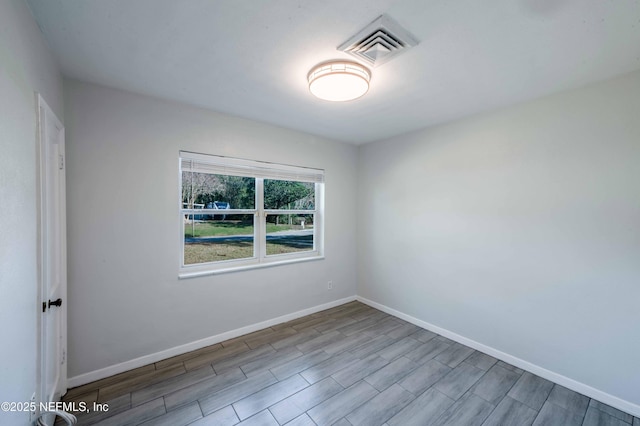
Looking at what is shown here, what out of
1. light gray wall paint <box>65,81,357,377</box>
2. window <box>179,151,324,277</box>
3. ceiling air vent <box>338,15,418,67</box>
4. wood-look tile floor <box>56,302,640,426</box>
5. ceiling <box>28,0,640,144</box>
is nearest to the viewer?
ceiling <box>28,0,640,144</box>

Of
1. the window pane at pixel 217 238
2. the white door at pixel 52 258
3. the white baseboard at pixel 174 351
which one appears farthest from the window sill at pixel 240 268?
the white door at pixel 52 258

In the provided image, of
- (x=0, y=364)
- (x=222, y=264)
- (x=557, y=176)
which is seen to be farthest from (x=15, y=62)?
(x=557, y=176)

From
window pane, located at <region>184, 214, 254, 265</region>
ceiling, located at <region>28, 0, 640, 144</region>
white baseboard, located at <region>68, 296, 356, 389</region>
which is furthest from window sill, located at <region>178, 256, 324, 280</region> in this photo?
ceiling, located at <region>28, 0, 640, 144</region>

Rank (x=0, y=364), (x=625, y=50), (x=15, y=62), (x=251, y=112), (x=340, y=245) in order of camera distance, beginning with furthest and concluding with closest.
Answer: (x=340, y=245) → (x=251, y=112) → (x=625, y=50) → (x=15, y=62) → (x=0, y=364)

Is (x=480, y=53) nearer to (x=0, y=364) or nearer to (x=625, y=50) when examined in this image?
(x=625, y=50)

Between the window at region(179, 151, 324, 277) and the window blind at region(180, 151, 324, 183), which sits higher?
the window blind at region(180, 151, 324, 183)

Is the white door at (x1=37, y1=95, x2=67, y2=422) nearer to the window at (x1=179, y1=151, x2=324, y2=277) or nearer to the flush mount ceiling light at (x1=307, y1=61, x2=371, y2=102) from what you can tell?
the window at (x1=179, y1=151, x2=324, y2=277)

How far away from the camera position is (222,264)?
2.97 meters

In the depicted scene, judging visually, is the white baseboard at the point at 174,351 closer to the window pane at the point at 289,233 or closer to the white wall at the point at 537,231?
the window pane at the point at 289,233

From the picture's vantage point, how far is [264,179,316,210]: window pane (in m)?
3.37

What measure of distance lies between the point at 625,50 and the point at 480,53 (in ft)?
3.04

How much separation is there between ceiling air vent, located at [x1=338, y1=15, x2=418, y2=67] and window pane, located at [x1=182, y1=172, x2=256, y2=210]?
1927 mm

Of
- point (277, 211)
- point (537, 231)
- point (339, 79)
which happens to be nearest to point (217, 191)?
point (277, 211)

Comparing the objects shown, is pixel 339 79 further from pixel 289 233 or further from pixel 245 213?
pixel 289 233
